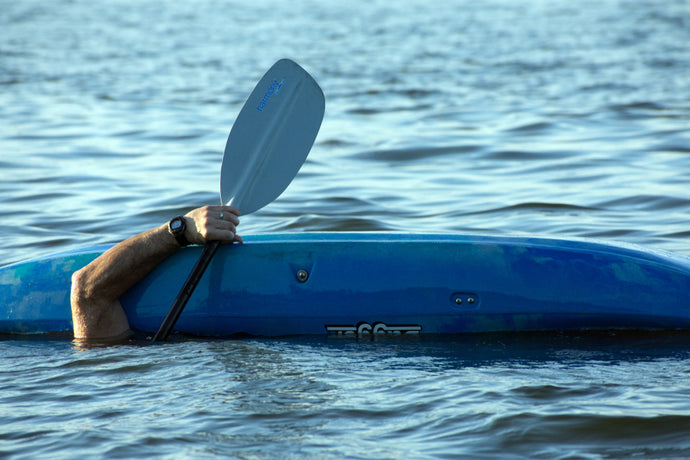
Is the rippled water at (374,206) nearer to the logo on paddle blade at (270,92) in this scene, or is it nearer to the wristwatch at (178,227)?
the wristwatch at (178,227)

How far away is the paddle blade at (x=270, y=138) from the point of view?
3.78m

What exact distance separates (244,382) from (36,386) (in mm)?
747

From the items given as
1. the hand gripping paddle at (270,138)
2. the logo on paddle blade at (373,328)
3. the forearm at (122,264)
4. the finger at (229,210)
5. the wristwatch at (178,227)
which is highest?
the hand gripping paddle at (270,138)

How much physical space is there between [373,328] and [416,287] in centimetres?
25

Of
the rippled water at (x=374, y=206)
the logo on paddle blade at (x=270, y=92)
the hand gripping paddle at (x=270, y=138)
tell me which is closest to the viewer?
the rippled water at (x=374, y=206)

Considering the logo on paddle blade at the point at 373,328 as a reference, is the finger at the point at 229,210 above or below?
above

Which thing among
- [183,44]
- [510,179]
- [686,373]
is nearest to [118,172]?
[510,179]

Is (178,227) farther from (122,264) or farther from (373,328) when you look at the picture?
(373,328)

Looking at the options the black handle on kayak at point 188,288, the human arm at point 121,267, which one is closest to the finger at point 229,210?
the human arm at point 121,267

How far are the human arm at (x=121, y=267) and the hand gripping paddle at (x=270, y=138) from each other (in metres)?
0.24

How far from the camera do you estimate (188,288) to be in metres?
Result: 3.45

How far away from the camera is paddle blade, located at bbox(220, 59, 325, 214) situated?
378 centimetres

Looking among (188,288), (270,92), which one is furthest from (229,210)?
(270,92)

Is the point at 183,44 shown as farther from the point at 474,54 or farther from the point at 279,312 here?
the point at 279,312
